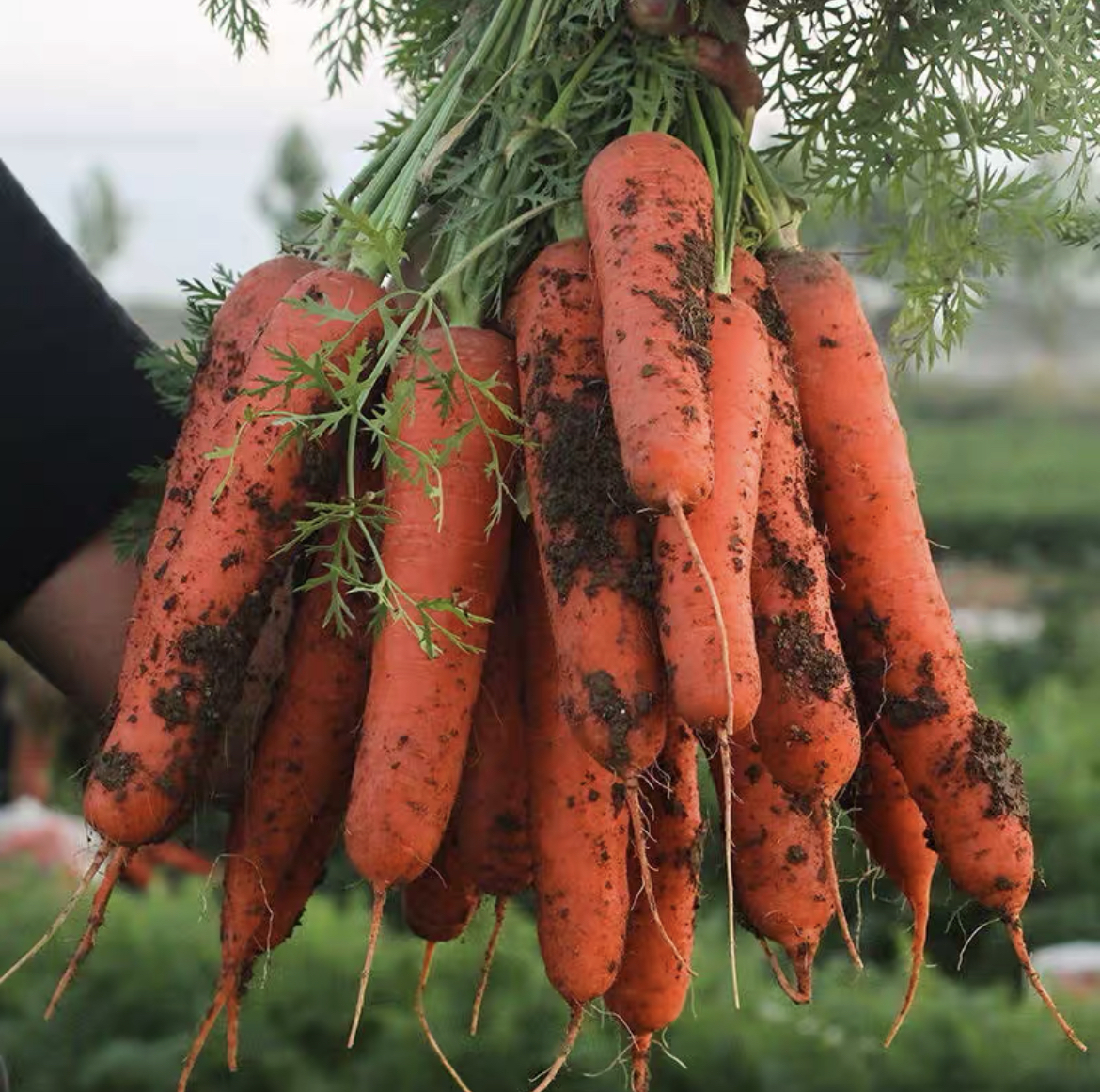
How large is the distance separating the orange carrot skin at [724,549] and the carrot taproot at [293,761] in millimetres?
311

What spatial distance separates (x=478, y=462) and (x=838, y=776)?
370 mm

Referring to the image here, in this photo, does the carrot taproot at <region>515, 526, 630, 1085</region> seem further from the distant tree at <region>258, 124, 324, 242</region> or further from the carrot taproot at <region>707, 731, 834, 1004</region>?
the distant tree at <region>258, 124, 324, 242</region>

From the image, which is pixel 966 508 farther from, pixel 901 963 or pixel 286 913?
pixel 286 913

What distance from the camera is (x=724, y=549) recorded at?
104 centimetres

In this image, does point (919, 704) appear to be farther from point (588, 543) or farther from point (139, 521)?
point (139, 521)

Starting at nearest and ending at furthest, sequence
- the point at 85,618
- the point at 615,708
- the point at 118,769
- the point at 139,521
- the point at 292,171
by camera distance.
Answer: the point at 615,708 → the point at 118,769 → the point at 139,521 → the point at 85,618 → the point at 292,171

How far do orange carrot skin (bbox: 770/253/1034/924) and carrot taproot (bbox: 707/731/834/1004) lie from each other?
98 millimetres

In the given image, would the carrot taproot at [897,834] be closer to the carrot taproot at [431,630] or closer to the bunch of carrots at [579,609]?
the bunch of carrots at [579,609]

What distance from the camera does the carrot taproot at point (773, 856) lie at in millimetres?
1185

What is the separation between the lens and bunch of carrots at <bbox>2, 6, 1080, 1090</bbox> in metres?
1.04

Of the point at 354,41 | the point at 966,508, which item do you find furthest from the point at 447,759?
the point at 966,508

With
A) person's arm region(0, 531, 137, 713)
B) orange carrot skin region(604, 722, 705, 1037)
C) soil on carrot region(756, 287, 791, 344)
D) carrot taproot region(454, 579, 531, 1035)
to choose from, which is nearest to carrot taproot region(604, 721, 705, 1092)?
orange carrot skin region(604, 722, 705, 1037)

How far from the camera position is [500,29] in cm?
117

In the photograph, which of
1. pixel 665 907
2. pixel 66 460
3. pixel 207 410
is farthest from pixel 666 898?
pixel 66 460
